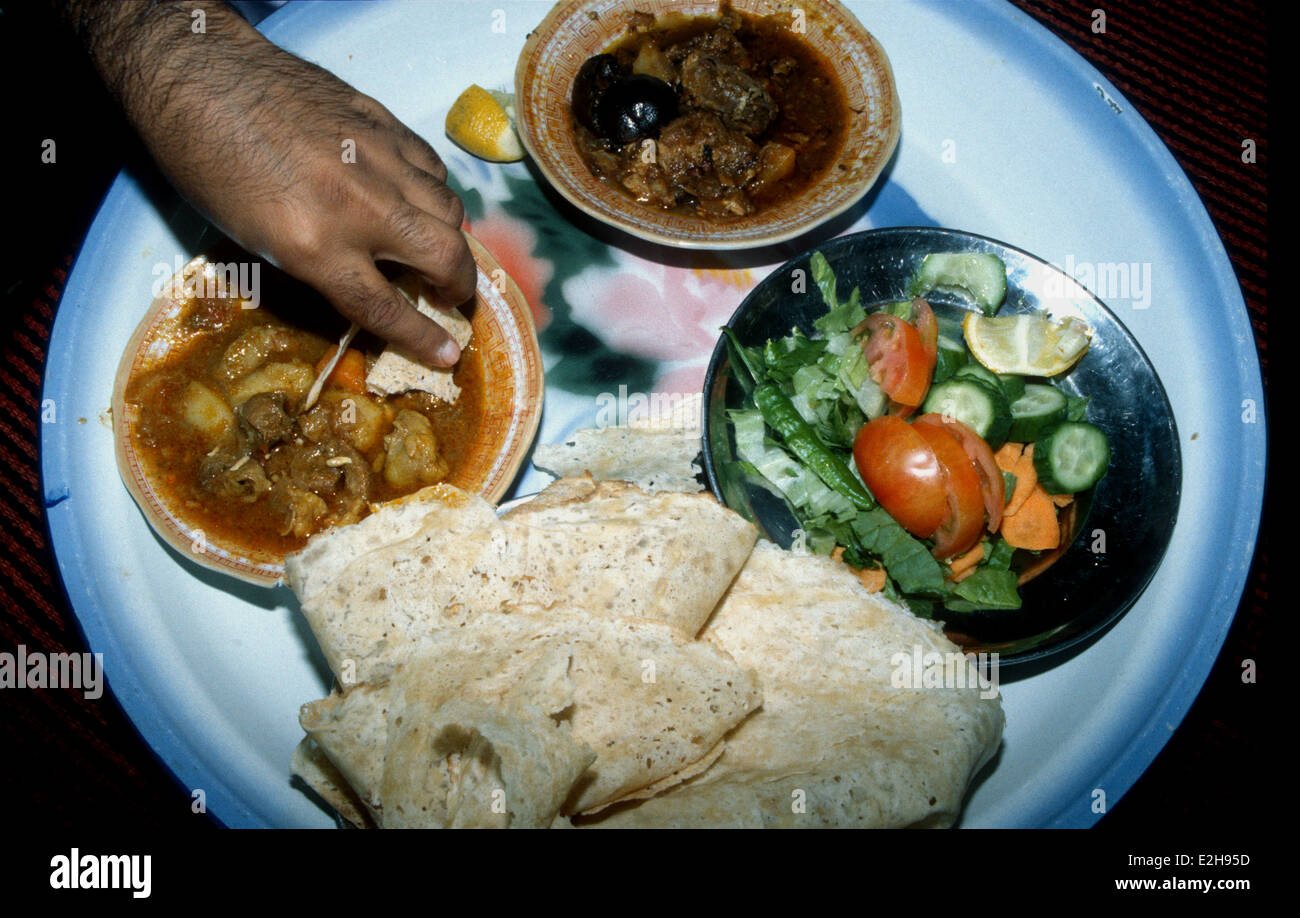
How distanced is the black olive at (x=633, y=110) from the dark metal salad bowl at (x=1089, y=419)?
29.8 inches

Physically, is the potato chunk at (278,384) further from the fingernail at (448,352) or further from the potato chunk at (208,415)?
the fingernail at (448,352)

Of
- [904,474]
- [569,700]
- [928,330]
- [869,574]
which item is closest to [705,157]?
[928,330]

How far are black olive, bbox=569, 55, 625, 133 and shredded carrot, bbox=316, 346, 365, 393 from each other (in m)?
1.18

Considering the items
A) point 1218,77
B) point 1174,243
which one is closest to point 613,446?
point 1174,243

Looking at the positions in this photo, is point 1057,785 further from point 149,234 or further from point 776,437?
point 149,234

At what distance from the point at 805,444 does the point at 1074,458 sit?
Answer: 0.82 meters

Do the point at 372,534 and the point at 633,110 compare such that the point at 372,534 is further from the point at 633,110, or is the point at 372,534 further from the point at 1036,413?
the point at 1036,413

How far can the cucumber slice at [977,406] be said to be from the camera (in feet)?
8.97

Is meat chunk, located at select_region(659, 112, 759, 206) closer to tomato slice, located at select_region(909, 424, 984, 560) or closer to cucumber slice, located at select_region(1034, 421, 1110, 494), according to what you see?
tomato slice, located at select_region(909, 424, 984, 560)

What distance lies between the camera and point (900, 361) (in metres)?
2.72

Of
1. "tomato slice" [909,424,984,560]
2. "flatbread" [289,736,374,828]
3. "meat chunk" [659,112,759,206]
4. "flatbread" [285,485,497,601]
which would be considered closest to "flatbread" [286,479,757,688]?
"flatbread" [285,485,497,601]

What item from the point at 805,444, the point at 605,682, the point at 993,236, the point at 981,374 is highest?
the point at 993,236

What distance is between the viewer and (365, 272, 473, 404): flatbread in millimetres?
2762

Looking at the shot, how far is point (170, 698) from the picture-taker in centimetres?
268
